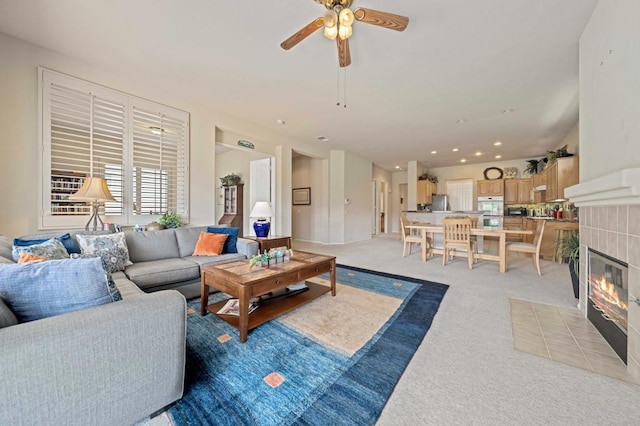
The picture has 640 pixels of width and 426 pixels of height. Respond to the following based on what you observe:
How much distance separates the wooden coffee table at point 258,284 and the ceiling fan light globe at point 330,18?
6.82 ft

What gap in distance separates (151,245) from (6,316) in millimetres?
2071

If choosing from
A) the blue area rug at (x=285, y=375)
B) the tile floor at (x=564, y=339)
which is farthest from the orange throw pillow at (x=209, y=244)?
the tile floor at (x=564, y=339)

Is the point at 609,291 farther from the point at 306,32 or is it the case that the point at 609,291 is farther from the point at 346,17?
the point at 306,32

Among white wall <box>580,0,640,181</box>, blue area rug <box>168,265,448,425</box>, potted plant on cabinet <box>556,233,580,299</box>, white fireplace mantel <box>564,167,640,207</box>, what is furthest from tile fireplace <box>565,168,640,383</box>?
blue area rug <box>168,265,448,425</box>

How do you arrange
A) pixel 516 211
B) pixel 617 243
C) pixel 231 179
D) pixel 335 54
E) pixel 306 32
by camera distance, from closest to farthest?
1. pixel 617 243
2. pixel 306 32
3. pixel 335 54
4. pixel 231 179
5. pixel 516 211

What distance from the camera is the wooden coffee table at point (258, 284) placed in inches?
71.9

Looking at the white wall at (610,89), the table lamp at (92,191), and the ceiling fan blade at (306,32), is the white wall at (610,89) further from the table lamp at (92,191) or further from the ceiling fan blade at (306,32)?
the table lamp at (92,191)

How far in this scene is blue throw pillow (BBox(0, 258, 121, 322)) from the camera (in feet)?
3.46

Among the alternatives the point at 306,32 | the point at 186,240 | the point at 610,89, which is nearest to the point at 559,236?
the point at 610,89

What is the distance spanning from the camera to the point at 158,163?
3.59m

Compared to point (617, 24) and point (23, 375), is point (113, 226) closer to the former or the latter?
point (23, 375)

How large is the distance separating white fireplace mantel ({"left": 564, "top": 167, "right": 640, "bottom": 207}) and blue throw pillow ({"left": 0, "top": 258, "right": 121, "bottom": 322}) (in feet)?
9.39

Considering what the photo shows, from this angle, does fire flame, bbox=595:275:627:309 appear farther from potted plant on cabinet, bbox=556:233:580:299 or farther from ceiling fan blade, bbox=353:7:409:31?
ceiling fan blade, bbox=353:7:409:31

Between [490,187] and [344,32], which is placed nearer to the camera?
[344,32]
